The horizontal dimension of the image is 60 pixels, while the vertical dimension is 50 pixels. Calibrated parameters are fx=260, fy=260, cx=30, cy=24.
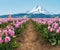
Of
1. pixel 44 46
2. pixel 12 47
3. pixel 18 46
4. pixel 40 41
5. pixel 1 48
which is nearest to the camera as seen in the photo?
pixel 1 48

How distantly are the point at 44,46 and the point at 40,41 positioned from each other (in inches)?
24.6

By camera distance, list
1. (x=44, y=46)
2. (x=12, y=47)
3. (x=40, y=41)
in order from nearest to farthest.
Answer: (x=12, y=47) < (x=44, y=46) < (x=40, y=41)

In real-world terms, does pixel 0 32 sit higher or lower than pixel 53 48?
higher

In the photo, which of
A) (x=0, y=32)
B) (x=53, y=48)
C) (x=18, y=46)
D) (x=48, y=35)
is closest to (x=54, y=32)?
(x=48, y=35)

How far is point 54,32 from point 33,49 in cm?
123

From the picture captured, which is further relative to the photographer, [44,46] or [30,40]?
[30,40]

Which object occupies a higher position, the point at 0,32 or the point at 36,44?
the point at 0,32

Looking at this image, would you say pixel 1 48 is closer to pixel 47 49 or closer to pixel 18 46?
pixel 18 46

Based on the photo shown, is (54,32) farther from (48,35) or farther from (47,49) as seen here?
(47,49)

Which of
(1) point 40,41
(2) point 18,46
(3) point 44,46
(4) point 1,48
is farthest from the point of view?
(1) point 40,41

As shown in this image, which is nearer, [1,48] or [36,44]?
[1,48]

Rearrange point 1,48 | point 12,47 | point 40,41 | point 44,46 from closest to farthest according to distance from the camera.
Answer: point 1,48 → point 12,47 → point 44,46 → point 40,41

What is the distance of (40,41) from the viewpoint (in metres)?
9.24

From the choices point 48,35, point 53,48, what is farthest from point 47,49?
point 48,35
